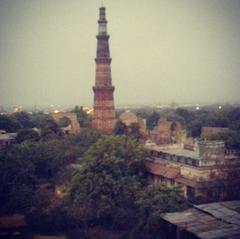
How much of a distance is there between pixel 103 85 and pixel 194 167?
2004 centimetres

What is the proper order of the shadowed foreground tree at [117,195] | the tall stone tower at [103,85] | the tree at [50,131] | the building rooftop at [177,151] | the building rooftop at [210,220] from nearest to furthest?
the building rooftop at [210,220] → the shadowed foreground tree at [117,195] → the building rooftop at [177,151] → the tree at [50,131] → the tall stone tower at [103,85]

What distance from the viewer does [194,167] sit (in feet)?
76.1

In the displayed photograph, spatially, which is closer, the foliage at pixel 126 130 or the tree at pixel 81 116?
the foliage at pixel 126 130

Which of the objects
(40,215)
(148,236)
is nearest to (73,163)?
(40,215)

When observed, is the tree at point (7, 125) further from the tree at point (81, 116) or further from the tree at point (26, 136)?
the tree at point (26, 136)

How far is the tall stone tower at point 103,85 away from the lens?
136 feet

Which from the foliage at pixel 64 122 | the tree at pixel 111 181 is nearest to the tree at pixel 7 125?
the foliage at pixel 64 122

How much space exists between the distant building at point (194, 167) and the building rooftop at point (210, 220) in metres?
3.13

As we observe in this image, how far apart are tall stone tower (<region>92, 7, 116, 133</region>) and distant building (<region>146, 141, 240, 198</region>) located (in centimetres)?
1605

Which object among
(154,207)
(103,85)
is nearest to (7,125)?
(103,85)

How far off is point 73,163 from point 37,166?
307 cm

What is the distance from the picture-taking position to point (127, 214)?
20.0 m

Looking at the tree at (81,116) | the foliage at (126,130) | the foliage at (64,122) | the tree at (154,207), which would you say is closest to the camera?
the tree at (154,207)

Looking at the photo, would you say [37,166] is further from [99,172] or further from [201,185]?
[201,185]
